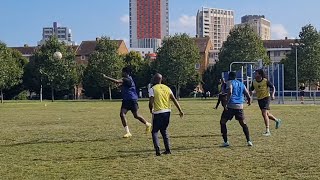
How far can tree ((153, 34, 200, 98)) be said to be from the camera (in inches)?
3081

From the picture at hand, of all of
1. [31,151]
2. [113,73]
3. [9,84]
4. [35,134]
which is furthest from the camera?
[113,73]

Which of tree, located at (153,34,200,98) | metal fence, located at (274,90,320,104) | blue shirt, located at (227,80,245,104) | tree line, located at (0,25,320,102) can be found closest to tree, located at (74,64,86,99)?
tree line, located at (0,25,320,102)

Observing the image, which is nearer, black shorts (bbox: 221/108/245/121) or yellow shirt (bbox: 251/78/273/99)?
black shorts (bbox: 221/108/245/121)

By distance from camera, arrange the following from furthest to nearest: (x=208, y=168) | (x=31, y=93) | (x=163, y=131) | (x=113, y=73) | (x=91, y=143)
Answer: (x=31, y=93) → (x=113, y=73) → (x=91, y=143) → (x=163, y=131) → (x=208, y=168)

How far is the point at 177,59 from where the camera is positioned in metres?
78.6

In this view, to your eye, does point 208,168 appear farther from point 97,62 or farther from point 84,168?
point 97,62

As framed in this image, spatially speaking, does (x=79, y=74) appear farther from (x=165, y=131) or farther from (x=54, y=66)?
(x=165, y=131)

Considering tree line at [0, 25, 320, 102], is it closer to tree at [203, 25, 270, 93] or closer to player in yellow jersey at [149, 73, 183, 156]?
tree at [203, 25, 270, 93]

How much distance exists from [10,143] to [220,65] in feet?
220

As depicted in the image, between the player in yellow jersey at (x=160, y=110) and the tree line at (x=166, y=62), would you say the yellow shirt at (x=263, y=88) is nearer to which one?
the player in yellow jersey at (x=160, y=110)

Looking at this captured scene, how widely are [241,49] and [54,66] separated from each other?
27341 millimetres

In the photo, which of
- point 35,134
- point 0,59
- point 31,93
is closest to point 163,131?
point 35,134

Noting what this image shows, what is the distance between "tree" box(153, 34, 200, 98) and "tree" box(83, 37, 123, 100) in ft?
21.8

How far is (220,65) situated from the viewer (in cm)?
7938
